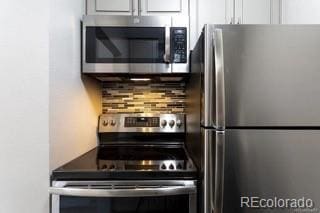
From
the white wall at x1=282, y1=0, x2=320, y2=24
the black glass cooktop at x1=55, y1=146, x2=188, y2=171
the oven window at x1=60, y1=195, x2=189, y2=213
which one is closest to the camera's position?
the oven window at x1=60, y1=195, x2=189, y2=213

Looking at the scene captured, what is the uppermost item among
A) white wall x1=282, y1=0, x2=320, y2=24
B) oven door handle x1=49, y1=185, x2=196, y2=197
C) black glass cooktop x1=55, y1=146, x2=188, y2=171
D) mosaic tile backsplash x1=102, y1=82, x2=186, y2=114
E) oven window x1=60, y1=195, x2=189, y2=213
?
white wall x1=282, y1=0, x2=320, y2=24

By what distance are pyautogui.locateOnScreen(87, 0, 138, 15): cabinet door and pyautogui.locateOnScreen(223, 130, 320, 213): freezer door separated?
3.27 ft

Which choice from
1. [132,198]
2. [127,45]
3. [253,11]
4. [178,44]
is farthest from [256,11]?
[132,198]

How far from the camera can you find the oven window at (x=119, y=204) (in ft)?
3.83

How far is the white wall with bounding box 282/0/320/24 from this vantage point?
1.47 m

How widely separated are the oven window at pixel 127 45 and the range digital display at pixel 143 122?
465 millimetres

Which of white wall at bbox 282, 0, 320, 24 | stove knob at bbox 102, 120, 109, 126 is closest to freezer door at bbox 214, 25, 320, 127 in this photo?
white wall at bbox 282, 0, 320, 24

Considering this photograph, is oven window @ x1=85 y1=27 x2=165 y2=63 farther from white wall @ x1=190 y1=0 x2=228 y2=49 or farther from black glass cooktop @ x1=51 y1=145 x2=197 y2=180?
black glass cooktop @ x1=51 y1=145 x2=197 y2=180

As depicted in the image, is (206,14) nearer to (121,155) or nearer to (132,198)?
(121,155)

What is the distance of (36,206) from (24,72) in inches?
21.0

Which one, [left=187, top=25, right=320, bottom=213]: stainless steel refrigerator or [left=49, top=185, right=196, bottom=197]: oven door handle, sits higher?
[left=187, top=25, right=320, bottom=213]: stainless steel refrigerator

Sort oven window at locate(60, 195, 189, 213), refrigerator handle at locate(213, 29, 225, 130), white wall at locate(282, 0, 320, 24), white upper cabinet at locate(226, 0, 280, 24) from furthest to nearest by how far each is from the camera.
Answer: white upper cabinet at locate(226, 0, 280, 24), white wall at locate(282, 0, 320, 24), oven window at locate(60, 195, 189, 213), refrigerator handle at locate(213, 29, 225, 130)

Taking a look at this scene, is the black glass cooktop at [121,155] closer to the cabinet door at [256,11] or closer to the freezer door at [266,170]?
the freezer door at [266,170]

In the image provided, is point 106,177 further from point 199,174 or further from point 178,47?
point 178,47
